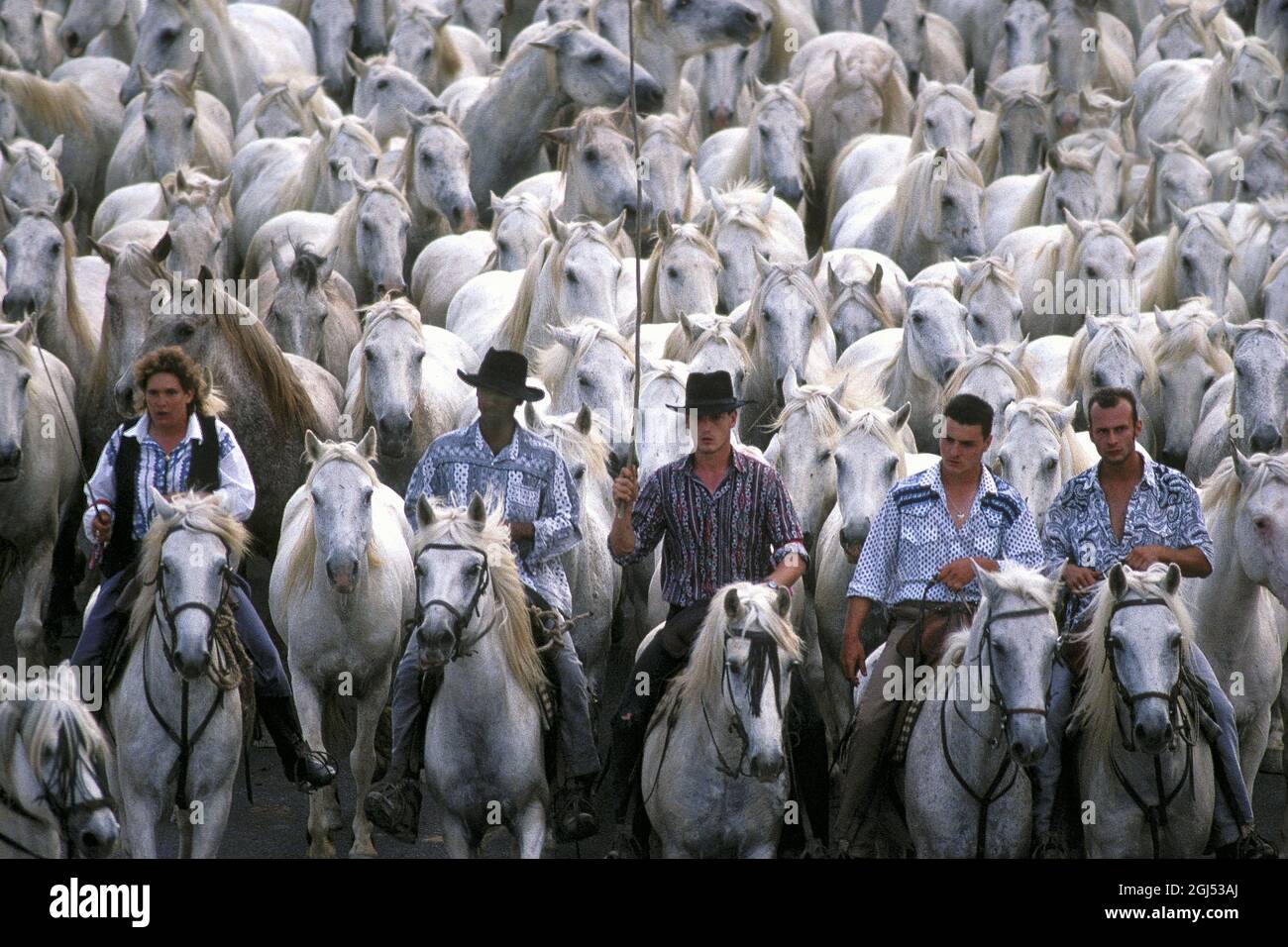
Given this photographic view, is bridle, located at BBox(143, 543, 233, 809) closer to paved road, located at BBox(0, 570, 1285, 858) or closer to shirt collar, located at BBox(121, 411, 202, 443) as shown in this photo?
shirt collar, located at BBox(121, 411, 202, 443)

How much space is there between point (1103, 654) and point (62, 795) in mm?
3237

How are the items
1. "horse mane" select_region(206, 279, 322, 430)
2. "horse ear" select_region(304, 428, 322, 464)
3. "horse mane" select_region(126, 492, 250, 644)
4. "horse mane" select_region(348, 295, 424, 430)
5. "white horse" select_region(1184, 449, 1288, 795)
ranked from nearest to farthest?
1. "horse mane" select_region(126, 492, 250, 644)
2. "white horse" select_region(1184, 449, 1288, 795)
3. "horse ear" select_region(304, 428, 322, 464)
4. "horse mane" select_region(348, 295, 424, 430)
5. "horse mane" select_region(206, 279, 322, 430)

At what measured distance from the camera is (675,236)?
12.4m

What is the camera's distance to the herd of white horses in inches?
279

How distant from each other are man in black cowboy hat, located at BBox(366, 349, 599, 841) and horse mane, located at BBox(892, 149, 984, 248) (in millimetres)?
6428

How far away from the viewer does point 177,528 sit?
7.02 m

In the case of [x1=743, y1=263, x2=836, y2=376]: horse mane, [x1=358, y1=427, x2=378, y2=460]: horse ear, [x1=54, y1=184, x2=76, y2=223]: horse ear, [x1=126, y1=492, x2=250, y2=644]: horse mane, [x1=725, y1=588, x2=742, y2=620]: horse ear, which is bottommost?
[x1=725, y1=588, x2=742, y2=620]: horse ear

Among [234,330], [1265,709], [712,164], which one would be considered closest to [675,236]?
[234,330]

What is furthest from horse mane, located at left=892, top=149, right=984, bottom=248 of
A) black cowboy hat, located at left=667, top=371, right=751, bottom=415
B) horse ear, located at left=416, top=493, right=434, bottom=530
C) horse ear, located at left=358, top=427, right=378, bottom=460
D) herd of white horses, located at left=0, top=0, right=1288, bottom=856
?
horse ear, located at left=416, top=493, right=434, bottom=530

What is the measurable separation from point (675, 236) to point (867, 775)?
5702mm

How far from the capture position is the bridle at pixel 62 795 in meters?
5.95

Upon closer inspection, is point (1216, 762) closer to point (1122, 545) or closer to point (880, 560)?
point (1122, 545)

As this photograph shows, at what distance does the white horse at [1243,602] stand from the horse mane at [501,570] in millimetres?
2591
